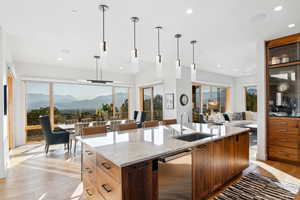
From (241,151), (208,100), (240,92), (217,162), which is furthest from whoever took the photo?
(240,92)

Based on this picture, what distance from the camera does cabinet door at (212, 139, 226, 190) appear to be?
2.24m

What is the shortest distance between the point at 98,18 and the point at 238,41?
3.52 metres

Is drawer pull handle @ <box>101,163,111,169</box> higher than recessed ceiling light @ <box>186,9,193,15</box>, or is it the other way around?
recessed ceiling light @ <box>186,9,193,15</box>

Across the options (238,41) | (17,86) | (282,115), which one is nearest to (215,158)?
(282,115)

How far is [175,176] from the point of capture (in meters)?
1.74

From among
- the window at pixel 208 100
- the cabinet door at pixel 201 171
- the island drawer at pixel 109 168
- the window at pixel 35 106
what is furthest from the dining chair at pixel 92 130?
the window at pixel 208 100

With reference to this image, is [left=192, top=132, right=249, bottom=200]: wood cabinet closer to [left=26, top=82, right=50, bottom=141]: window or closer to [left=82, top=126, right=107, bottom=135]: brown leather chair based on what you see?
[left=82, top=126, right=107, bottom=135]: brown leather chair

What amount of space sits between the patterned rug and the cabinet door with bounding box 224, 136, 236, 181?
0.19 m

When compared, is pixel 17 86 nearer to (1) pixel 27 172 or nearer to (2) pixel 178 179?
(1) pixel 27 172

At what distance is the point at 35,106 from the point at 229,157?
6.41m

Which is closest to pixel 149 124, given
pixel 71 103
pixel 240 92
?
pixel 71 103

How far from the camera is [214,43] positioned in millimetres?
4293

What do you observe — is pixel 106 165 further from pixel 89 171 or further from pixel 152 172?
pixel 89 171

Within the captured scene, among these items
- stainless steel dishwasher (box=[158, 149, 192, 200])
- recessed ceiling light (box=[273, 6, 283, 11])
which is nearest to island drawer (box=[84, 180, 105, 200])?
stainless steel dishwasher (box=[158, 149, 192, 200])
